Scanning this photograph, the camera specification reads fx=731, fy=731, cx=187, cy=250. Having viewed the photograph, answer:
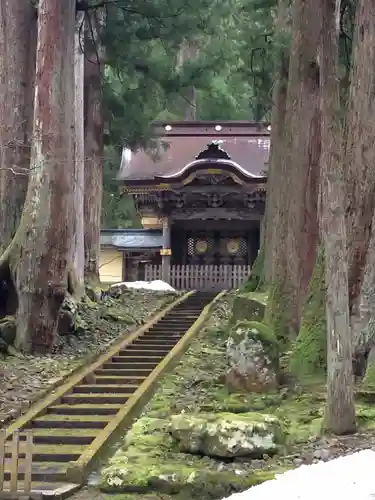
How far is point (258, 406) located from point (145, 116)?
1175cm

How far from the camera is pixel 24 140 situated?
12.5 m

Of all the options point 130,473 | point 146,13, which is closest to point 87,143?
point 146,13

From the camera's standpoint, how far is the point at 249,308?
11.3m

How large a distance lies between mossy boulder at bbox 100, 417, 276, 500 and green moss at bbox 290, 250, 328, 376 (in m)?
2.36

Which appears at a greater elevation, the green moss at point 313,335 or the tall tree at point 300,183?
the tall tree at point 300,183

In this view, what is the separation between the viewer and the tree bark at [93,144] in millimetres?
16500

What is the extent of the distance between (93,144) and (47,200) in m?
6.21

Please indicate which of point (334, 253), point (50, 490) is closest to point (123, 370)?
point (50, 490)

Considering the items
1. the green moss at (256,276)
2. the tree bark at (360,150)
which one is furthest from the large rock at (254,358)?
the green moss at (256,276)

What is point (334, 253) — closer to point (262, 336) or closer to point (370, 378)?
point (370, 378)

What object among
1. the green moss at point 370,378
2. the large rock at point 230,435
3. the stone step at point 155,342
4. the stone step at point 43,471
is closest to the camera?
the large rock at point 230,435

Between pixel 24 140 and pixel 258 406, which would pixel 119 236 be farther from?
pixel 258 406

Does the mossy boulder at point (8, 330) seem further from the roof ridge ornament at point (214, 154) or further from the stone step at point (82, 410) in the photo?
the roof ridge ornament at point (214, 154)

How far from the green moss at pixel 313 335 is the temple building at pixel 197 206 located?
555 inches
